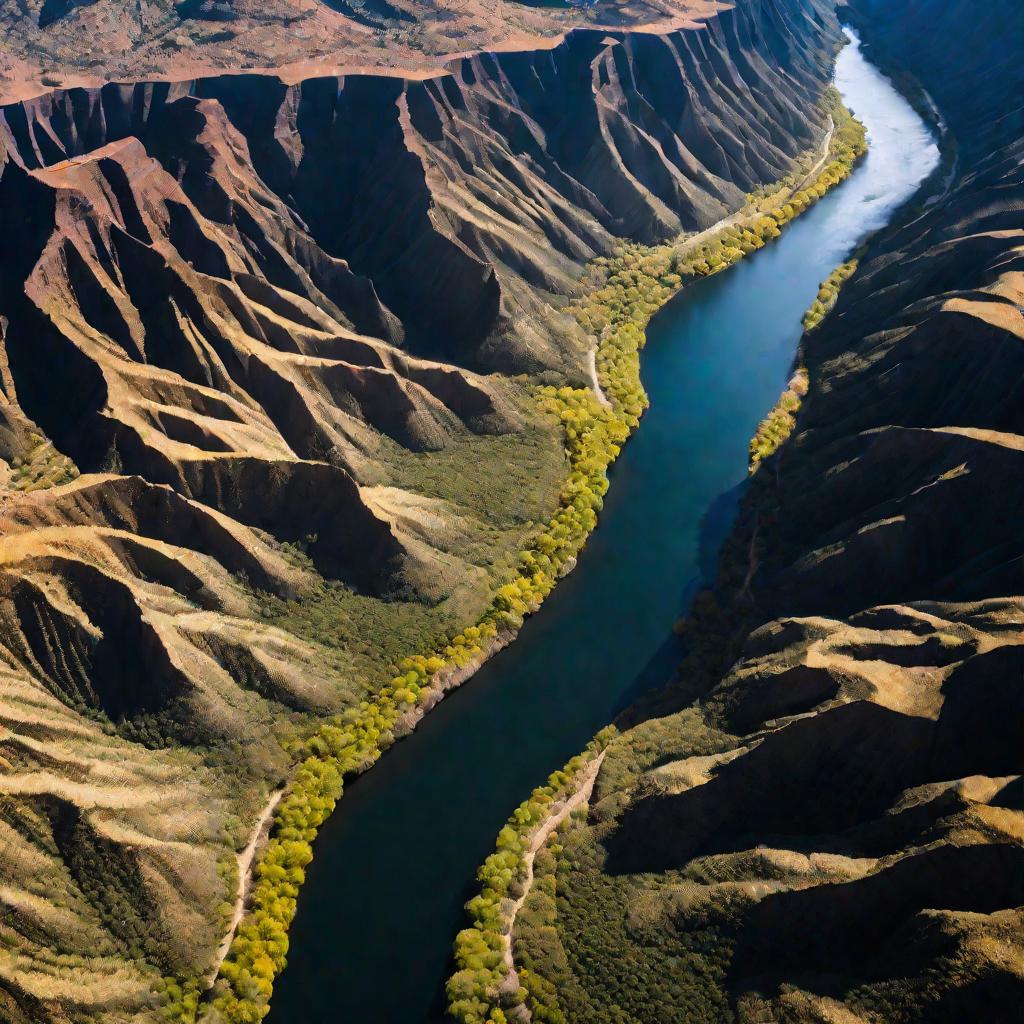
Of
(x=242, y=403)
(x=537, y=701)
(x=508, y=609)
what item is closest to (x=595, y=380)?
(x=508, y=609)

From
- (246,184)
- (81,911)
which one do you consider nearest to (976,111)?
(246,184)

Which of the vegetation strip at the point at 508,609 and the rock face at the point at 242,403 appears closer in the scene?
the vegetation strip at the point at 508,609

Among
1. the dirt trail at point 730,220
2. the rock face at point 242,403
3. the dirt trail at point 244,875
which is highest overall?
the dirt trail at point 730,220

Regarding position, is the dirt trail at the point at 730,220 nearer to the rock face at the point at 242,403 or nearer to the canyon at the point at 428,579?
the rock face at the point at 242,403

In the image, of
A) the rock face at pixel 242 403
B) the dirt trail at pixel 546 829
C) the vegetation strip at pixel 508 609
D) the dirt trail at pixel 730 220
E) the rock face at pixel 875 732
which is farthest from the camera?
the dirt trail at pixel 730 220

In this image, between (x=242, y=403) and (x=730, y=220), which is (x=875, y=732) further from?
(x=730, y=220)

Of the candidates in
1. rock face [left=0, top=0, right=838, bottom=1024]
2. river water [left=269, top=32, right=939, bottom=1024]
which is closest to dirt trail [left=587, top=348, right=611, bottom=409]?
rock face [left=0, top=0, right=838, bottom=1024]

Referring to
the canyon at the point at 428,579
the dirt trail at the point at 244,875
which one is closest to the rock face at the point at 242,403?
the canyon at the point at 428,579
